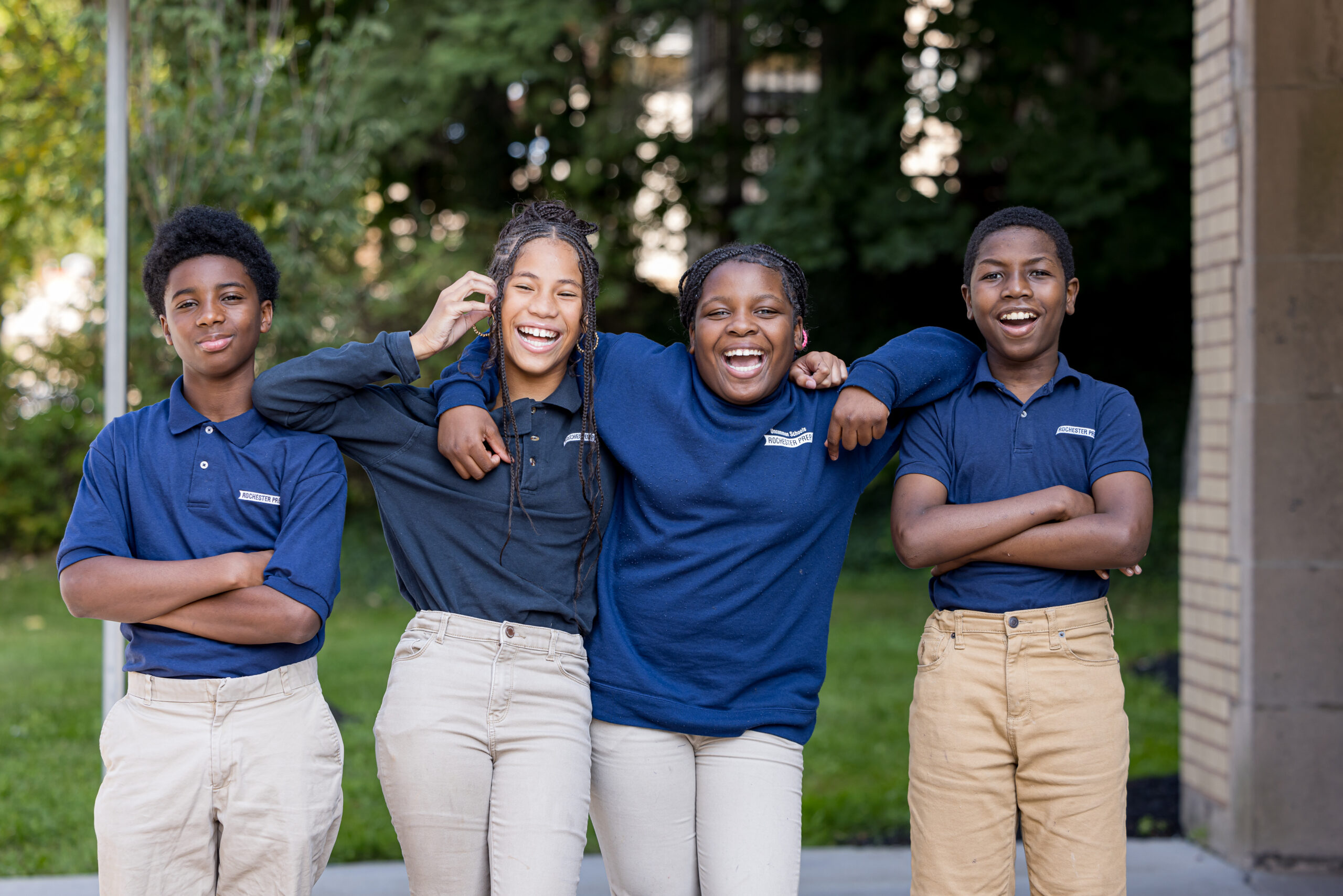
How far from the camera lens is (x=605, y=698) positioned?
267 centimetres

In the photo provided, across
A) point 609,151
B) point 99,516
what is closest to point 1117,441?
point 99,516

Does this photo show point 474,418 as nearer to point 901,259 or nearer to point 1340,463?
point 1340,463

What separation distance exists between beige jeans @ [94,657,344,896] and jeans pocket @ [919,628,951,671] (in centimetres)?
136

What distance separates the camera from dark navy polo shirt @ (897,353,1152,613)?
8.80ft

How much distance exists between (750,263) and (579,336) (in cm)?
44

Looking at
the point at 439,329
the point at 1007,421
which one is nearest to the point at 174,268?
the point at 439,329

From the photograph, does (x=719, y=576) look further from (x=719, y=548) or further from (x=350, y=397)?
(x=350, y=397)

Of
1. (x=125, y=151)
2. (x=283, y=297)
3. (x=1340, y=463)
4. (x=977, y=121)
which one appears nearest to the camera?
(x=125, y=151)

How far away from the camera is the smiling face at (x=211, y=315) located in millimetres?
2621

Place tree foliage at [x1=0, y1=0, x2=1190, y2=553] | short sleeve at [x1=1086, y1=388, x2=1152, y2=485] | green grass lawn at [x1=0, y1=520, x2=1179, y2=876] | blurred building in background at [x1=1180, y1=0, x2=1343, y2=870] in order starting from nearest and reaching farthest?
short sleeve at [x1=1086, y1=388, x2=1152, y2=485], blurred building in background at [x1=1180, y1=0, x2=1343, y2=870], green grass lawn at [x1=0, y1=520, x2=1179, y2=876], tree foliage at [x1=0, y1=0, x2=1190, y2=553]

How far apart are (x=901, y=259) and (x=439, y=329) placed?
840 cm


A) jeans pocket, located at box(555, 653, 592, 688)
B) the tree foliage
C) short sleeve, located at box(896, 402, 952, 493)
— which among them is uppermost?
the tree foliage

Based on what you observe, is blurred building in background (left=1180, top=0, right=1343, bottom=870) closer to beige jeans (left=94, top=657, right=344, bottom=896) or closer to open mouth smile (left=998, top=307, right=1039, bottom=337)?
open mouth smile (left=998, top=307, right=1039, bottom=337)

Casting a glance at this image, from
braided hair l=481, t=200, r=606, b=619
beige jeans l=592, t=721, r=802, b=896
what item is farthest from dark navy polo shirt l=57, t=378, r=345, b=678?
beige jeans l=592, t=721, r=802, b=896
